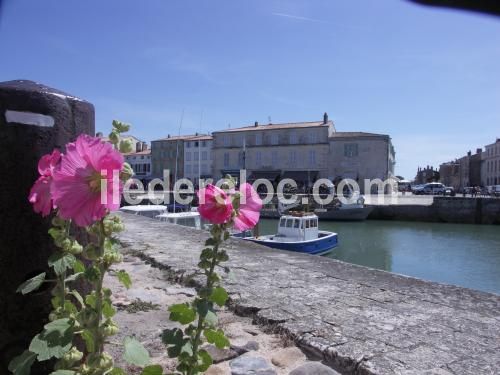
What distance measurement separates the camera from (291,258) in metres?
5.62

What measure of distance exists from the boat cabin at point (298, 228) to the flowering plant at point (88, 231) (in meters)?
15.9

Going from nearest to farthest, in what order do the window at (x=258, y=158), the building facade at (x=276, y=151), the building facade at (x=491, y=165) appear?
1. the building facade at (x=276, y=151)
2. the window at (x=258, y=158)
3. the building facade at (x=491, y=165)

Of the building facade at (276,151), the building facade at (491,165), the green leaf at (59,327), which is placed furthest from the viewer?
the building facade at (491,165)

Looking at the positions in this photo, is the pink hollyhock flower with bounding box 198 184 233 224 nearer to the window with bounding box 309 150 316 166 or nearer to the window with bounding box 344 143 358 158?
the window with bounding box 344 143 358 158

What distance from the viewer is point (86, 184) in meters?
0.93

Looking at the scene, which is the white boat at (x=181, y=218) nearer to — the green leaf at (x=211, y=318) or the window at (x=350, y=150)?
the green leaf at (x=211, y=318)

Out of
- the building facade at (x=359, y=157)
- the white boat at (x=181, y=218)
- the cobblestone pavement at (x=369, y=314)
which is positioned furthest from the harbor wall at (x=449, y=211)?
the cobblestone pavement at (x=369, y=314)

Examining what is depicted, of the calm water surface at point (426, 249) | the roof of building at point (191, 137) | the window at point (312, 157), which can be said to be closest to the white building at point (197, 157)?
the roof of building at point (191, 137)

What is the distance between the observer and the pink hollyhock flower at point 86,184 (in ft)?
2.97

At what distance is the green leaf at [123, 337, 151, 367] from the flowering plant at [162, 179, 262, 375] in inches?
6.6

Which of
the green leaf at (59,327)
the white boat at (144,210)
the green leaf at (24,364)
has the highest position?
the green leaf at (59,327)

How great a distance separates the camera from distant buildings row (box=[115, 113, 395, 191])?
43.7 m

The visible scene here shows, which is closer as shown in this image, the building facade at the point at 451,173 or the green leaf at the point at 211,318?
the green leaf at the point at 211,318

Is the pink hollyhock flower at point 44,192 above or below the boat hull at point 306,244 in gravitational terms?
above
